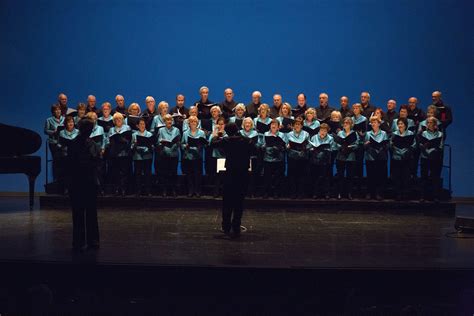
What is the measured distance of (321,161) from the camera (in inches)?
405

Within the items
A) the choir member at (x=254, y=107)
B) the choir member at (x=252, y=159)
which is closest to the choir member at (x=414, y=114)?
the choir member at (x=254, y=107)

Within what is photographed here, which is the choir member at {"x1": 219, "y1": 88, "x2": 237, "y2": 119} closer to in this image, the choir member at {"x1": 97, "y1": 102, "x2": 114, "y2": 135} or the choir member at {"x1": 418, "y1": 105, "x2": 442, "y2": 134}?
the choir member at {"x1": 97, "y1": 102, "x2": 114, "y2": 135}

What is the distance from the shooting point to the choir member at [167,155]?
407 inches

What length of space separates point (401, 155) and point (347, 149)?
81 cm

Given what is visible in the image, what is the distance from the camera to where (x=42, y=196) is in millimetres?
10211

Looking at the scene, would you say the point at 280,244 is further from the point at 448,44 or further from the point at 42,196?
the point at 448,44

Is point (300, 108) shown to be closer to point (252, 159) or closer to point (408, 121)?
point (252, 159)

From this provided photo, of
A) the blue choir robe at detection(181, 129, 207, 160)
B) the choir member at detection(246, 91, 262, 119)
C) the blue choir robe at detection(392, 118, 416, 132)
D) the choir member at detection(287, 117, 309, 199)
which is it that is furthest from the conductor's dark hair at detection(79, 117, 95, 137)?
the blue choir robe at detection(392, 118, 416, 132)

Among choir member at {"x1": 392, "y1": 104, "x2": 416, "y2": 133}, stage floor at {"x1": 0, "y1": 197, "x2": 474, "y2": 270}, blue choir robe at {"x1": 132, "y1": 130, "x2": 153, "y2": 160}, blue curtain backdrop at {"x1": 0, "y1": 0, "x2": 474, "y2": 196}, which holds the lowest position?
stage floor at {"x1": 0, "y1": 197, "x2": 474, "y2": 270}

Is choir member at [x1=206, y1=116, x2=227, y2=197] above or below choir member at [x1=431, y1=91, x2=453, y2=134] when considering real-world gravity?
below

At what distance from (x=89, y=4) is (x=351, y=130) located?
554 cm

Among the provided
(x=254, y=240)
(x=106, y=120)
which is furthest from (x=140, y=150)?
(x=254, y=240)

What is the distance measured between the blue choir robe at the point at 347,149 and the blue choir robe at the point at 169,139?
8.02 feet

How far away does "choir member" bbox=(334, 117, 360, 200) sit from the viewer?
10133 millimetres
